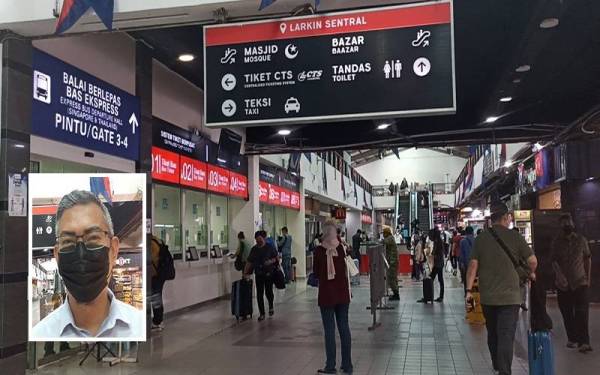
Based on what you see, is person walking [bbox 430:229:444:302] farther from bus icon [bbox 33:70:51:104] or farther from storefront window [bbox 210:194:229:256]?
bus icon [bbox 33:70:51:104]

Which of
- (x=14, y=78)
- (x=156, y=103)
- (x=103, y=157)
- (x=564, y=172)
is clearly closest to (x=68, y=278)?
(x=14, y=78)

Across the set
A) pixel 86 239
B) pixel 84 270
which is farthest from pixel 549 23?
pixel 84 270

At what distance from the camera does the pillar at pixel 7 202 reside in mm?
5172

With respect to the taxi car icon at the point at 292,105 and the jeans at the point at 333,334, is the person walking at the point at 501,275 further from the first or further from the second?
the taxi car icon at the point at 292,105

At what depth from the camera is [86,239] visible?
18.2 feet

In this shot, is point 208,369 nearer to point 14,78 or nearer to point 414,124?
point 14,78

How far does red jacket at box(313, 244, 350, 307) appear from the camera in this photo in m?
6.00

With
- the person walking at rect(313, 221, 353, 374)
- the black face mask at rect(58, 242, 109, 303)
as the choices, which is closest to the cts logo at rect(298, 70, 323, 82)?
the person walking at rect(313, 221, 353, 374)

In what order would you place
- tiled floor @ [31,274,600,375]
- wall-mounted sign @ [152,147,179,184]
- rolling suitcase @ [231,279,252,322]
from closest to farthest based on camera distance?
tiled floor @ [31,274,600,375] → wall-mounted sign @ [152,147,179,184] → rolling suitcase @ [231,279,252,322]

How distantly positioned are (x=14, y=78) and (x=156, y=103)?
14.7ft

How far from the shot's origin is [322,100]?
484cm

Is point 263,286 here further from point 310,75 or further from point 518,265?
point 310,75

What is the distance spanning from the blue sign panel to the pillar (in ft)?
1.28

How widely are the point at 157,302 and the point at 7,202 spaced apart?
402 cm
